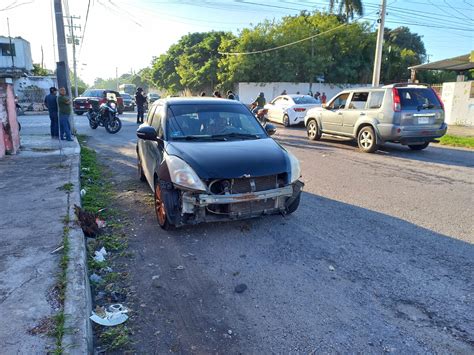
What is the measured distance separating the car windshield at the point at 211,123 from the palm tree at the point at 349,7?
42729mm

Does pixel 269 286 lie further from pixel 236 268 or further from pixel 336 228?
pixel 336 228

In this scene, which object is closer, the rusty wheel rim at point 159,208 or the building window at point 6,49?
the rusty wheel rim at point 159,208

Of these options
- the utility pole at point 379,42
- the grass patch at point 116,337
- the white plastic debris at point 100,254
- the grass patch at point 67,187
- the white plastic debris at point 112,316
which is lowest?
the grass patch at point 116,337

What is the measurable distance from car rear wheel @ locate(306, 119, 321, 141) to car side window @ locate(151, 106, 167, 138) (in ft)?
26.3

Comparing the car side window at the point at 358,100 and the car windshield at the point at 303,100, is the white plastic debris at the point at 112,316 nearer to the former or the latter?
the car side window at the point at 358,100

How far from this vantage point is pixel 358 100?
11586mm

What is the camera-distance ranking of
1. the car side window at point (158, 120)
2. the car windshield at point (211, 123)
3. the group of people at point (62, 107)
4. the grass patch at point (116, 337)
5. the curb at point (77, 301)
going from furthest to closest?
the group of people at point (62, 107) < the car side window at point (158, 120) < the car windshield at point (211, 123) < the grass patch at point (116, 337) < the curb at point (77, 301)

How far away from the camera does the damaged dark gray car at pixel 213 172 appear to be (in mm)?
4543

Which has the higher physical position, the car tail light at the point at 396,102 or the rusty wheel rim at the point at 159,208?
the car tail light at the point at 396,102

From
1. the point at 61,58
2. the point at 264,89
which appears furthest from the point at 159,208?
the point at 264,89

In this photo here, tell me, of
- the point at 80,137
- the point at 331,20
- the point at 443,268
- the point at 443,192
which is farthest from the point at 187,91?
the point at 443,268

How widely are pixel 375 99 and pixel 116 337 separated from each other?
9.94 metres

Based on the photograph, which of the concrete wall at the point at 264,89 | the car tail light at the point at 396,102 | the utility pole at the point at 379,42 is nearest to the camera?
the car tail light at the point at 396,102

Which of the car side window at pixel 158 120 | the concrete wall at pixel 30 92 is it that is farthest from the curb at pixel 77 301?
the concrete wall at pixel 30 92
